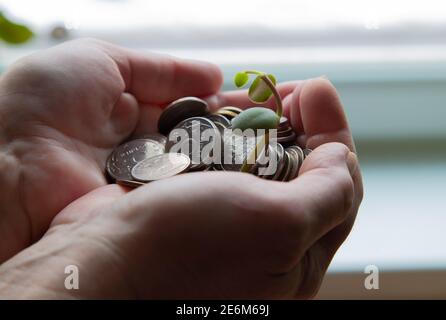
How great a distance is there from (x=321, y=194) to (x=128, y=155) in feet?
1.27

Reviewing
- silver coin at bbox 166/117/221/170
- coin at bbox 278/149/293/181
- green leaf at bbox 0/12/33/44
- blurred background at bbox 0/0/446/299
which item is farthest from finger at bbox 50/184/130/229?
blurred background at bbox 0/0/446/299

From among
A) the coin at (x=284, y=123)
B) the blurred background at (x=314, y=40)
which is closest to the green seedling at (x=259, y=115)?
the coin at (x=284, y=123)

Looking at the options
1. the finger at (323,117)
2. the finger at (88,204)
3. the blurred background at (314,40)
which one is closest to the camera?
the finger at (88,204)

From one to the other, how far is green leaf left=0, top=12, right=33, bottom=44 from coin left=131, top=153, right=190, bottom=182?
44 centimetres

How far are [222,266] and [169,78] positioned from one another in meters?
0.49

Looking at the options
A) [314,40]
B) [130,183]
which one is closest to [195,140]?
[130,183]

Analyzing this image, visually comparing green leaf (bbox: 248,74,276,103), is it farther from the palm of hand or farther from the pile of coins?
the palm of hand

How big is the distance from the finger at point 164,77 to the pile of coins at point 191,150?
74mm

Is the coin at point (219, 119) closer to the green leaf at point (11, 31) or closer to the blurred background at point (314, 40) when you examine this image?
the blurred background at point (314, 40)

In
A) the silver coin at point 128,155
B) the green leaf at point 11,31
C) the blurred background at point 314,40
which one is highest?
the blurred background at point 314,40

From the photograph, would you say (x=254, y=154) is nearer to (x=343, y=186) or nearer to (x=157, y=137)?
(x=343, y=186)

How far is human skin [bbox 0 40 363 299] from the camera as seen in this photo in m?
0.61

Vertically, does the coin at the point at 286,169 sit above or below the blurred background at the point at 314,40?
below

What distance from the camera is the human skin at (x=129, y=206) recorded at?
1.99ft
